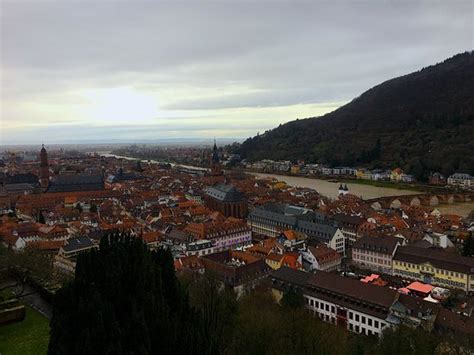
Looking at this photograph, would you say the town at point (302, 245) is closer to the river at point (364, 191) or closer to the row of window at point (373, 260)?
the row of window at point (373, 260)

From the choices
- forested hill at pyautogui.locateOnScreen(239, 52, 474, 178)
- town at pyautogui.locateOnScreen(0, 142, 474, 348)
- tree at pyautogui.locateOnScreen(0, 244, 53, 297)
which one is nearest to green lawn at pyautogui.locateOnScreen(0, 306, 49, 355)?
tree at pyautogui.locateOnScreen(0, 244, 53, 297)

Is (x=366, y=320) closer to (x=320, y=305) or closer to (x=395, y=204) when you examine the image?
(x=320, y=305)

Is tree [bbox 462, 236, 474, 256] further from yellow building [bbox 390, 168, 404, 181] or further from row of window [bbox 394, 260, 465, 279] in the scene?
yellow building [bbox 390, 168, 404, 181]

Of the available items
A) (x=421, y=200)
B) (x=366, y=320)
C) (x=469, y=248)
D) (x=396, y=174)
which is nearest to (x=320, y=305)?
(x=366, y=320)

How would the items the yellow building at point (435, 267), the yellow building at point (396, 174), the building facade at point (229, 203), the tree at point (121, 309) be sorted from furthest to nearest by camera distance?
1. the yellow building at point (396, 174)
2. the building facade at point (229, 203)
3. the yellow building at point (435, 267)
4. the tree at point (121, 309)

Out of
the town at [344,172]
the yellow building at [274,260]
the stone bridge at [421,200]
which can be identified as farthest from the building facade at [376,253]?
the town at [344,172]
